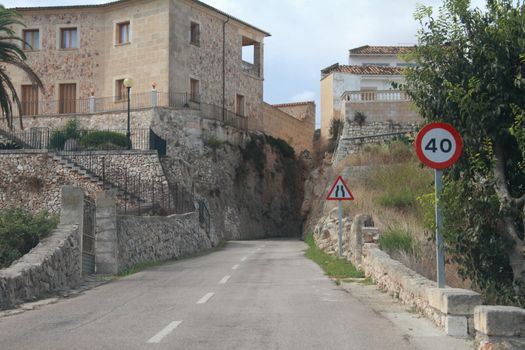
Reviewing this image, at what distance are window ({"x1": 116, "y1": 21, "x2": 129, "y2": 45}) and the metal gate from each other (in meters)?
26.6

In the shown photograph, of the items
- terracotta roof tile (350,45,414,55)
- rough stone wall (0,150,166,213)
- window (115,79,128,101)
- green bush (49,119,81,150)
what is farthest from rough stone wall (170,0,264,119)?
terracotta roof tile (350,45,414,55)

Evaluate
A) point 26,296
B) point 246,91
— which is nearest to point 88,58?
point 246,91

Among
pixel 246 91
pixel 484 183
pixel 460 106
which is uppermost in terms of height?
pixel 246 91

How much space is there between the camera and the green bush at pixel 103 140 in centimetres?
3853

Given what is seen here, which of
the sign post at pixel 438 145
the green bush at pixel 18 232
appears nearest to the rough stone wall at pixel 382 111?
the green bush at pixel 18 232

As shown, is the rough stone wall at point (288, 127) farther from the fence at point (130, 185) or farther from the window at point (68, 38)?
the fence at point (130, 185)

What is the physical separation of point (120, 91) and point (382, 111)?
17.0m

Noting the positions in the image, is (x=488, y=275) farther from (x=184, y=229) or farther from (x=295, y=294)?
(x=184, y=229)

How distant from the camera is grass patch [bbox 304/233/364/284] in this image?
1882 cm

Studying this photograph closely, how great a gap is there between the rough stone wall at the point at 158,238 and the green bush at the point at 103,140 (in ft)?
23.2

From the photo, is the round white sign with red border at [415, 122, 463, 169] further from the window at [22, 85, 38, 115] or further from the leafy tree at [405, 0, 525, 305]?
the window at [22, 85, 38, 115]

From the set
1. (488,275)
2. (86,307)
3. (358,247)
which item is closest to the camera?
(488,275)

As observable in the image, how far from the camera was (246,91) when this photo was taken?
4991 cm

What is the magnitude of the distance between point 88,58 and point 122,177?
13.4 metres
